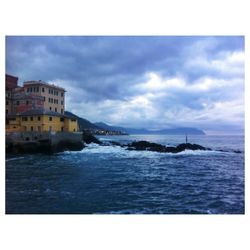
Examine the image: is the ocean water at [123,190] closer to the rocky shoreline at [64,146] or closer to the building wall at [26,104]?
the rocky shoreline at [64,146]

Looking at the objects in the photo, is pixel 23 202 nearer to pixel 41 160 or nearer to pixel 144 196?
pixel 144 196

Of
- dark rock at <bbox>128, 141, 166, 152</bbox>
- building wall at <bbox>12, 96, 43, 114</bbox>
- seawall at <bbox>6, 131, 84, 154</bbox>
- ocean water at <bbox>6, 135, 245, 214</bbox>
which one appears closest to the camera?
ocean water at <bbox>6, 135, 245, 214</bbox>

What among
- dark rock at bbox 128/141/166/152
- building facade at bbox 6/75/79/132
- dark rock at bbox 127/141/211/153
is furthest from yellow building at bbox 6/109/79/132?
dark rock at bbox 127/141/211/153

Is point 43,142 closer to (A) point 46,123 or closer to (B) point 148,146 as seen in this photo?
(A) point 46,123

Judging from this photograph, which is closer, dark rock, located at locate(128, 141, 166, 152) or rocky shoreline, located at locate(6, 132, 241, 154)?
rocky shoreline, located at locate(6, 132, 241, 154)

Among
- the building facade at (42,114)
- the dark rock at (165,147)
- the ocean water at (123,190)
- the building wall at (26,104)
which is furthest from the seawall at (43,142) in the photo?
the dark rock at (165,147)

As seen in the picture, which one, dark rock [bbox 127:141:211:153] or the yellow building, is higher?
the yellow building

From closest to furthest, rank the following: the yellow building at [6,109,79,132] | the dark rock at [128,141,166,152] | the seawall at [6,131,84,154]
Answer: the seawall at [6,131,84,154]
the yellow building at [6,109,79,132]
the dark rock at [128,141,166,152]

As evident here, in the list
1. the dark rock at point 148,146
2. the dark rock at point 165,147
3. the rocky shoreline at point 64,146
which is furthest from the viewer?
the dark rock at point 148,146

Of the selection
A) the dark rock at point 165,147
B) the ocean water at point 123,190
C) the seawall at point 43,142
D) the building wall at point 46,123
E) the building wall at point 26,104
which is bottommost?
the ocean water at point 123,190

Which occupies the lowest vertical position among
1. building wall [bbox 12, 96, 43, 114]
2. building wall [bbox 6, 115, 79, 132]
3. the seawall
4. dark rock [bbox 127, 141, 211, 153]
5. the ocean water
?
the ocean water

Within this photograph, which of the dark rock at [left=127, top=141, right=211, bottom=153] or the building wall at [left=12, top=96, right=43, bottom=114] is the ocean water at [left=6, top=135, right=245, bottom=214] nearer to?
the building wall at [left=12, top=96, right=43, bottom=114]
